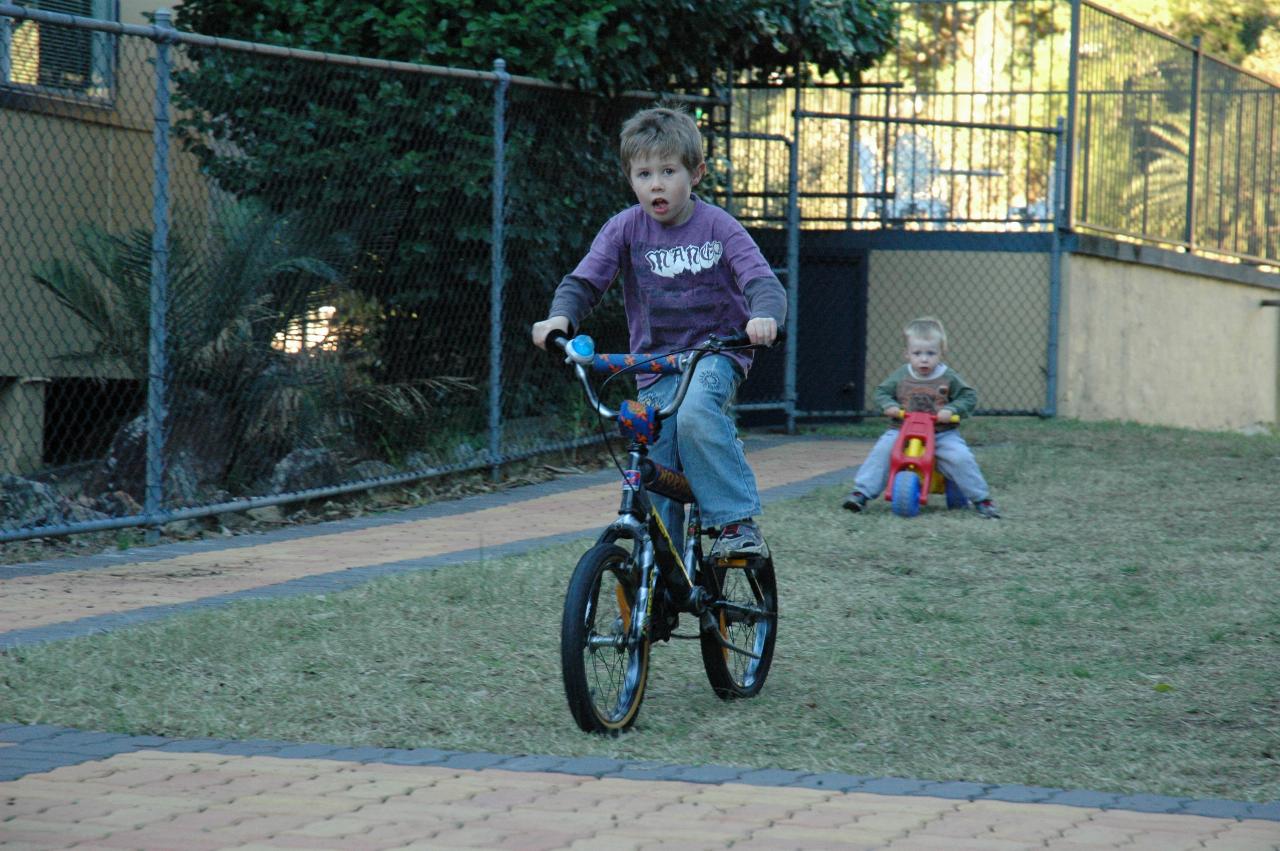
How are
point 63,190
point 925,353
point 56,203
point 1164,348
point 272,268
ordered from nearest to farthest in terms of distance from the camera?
point 272,268 < point 925,353 < point 56,203 < point 63,190 < point 1164,348

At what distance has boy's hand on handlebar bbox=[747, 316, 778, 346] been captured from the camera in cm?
451

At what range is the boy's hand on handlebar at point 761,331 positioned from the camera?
4512 millimetres

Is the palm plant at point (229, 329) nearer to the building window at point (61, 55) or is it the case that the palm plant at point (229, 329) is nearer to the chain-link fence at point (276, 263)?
the chain-link fence at point (276, 263)

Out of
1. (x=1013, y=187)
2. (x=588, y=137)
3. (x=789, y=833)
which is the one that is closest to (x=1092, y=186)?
(x=1013, y=187)

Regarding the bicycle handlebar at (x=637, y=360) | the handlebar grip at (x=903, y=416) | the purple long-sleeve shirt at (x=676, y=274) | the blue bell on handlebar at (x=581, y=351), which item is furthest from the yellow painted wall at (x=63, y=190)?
the blue bell on handlebar at (x=581, y=351)

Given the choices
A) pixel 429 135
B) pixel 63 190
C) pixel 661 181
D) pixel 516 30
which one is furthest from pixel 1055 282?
pixel 661 181

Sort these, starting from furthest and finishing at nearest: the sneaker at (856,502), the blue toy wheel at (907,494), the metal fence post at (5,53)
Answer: the metal fence post at (5,53)
the sneaker at (856,502)
the blue toy wheel at (907,494)

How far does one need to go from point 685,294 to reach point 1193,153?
13932 mm

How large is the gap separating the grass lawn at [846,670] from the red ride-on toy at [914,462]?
723 mm

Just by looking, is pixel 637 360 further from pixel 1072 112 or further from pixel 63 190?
pixel 1072 112

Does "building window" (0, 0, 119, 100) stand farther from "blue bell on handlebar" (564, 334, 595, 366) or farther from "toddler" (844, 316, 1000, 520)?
"blue bell on handlebar" (564, 334, 595, 366)

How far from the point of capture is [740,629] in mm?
5246

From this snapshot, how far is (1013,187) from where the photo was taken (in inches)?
584

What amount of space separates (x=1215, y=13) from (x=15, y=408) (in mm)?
22280
